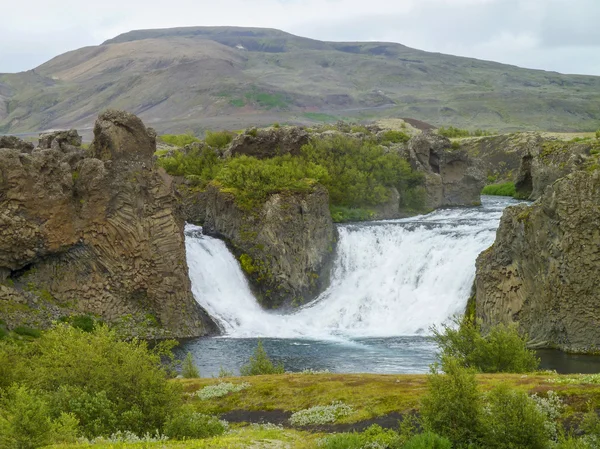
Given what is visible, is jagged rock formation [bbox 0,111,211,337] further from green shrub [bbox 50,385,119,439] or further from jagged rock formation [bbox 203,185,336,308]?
green shrub [bbox 50,385,119,439]

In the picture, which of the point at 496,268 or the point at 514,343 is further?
the point at 496,268

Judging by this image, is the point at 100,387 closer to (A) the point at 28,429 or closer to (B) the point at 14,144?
(A) the point at 28,429

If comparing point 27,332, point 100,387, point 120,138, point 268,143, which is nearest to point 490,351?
point 100,387

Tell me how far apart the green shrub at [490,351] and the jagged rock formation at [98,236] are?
78.9 ft

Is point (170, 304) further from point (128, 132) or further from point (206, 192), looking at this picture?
point (206, 192)

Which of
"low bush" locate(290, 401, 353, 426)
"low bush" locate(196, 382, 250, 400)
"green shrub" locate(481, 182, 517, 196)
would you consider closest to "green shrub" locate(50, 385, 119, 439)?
"low bush" locate(290, 401, 353, 426)

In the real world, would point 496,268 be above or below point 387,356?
above

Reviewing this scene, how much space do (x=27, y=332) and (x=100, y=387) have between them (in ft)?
72.9

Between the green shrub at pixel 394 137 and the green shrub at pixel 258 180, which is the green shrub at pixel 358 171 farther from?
the green shrub at pixel 394 137

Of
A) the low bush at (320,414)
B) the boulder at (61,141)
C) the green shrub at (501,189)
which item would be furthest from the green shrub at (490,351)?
the green shrub at (501,189)

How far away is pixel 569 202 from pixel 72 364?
29.8 m

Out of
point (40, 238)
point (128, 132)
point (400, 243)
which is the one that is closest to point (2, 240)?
point (40, 238)

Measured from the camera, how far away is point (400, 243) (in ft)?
190

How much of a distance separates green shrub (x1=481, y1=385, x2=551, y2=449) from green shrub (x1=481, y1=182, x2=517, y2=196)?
3041 inches
